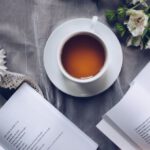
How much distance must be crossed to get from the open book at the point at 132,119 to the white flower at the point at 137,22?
6 cm

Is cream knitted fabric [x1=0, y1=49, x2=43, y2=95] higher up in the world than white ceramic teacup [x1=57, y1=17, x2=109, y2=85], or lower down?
lower down

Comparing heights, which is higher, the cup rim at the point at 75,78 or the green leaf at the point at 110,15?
the green leaf at the point at 110,15

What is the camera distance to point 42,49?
29.6 inches

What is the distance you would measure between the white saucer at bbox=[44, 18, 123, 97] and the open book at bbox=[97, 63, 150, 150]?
4 centimetres

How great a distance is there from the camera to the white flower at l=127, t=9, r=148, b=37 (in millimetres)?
714

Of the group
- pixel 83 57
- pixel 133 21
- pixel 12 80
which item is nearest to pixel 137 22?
pixel 133 21

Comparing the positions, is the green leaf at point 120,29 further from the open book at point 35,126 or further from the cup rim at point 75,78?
the open book at point 35,126

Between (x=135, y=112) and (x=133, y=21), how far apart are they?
152mm

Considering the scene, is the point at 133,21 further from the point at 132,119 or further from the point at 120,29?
the point at 132,119

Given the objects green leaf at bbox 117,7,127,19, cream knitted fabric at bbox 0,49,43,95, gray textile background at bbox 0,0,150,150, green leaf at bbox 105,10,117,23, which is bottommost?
cream knitted fabric at bbox 0,49,43,95

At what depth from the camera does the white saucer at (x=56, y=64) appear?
28.8 inches

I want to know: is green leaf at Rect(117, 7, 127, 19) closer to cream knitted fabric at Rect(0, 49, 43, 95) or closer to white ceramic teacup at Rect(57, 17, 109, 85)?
white ceramic teacup at Rect(57, 17, 109, 85)

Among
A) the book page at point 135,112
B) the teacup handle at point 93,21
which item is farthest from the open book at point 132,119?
the teacup handle at point 93,21

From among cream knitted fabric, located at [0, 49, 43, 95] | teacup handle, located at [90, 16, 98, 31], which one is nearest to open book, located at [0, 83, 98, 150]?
cream knitted fabric, located at [0, 49, 43, 95]
